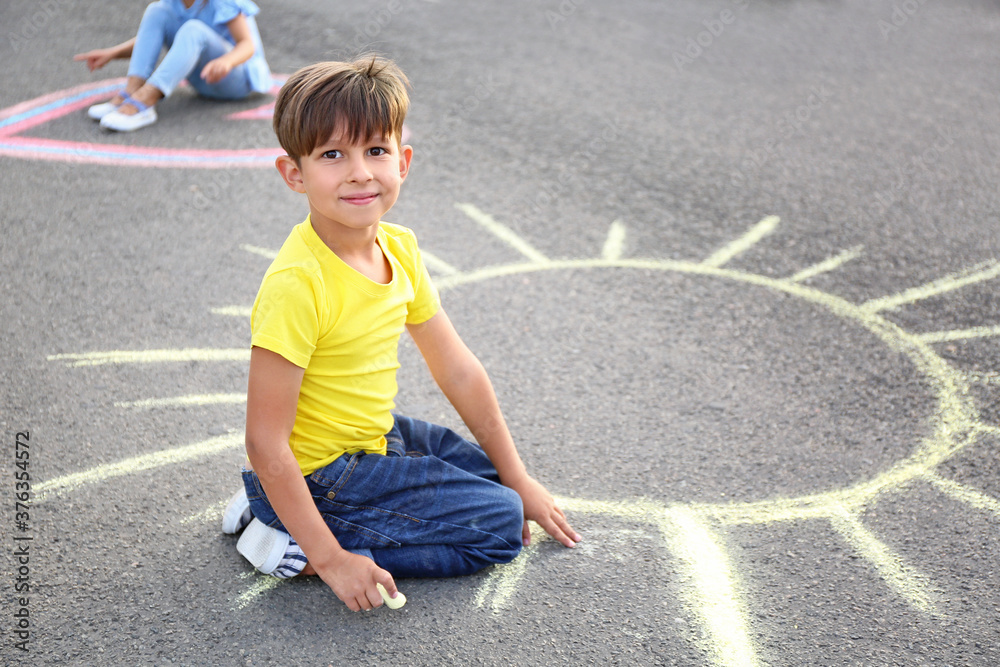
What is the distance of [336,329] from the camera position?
1874mm

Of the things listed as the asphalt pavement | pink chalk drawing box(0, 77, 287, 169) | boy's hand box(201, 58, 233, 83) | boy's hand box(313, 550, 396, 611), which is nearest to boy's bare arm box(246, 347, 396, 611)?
boy's hand box(313, 550, 396, 611)

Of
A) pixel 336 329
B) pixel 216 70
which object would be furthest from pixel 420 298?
pixel 216 70

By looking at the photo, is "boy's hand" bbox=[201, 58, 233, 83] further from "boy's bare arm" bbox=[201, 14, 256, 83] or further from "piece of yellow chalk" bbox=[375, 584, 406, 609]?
"piece of yellow chalk" bbox=[375, 584, 406, 609]

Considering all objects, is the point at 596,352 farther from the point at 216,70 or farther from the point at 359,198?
the point at 216,70

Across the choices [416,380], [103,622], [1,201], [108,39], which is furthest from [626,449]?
[108,39]

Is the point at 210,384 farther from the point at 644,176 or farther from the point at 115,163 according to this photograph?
the point at 644,176

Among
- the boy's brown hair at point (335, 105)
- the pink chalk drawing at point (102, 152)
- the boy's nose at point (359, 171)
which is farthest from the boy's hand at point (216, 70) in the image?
the boy's nose at point (359, 171)

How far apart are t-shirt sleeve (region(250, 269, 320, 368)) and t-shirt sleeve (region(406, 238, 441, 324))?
316 millimetres

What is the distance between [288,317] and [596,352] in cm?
138

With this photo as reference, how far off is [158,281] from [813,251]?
2385 millimetres

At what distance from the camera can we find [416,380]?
9.30 ft

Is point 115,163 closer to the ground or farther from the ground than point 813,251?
closer to the ground

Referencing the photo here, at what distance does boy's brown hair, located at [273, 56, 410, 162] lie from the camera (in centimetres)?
177

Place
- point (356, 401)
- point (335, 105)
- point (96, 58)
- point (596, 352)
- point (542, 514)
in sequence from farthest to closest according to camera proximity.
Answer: point (96, 58)
point (596, 352)
point (542, 514)
point (356, 401)
point (335, 105)
